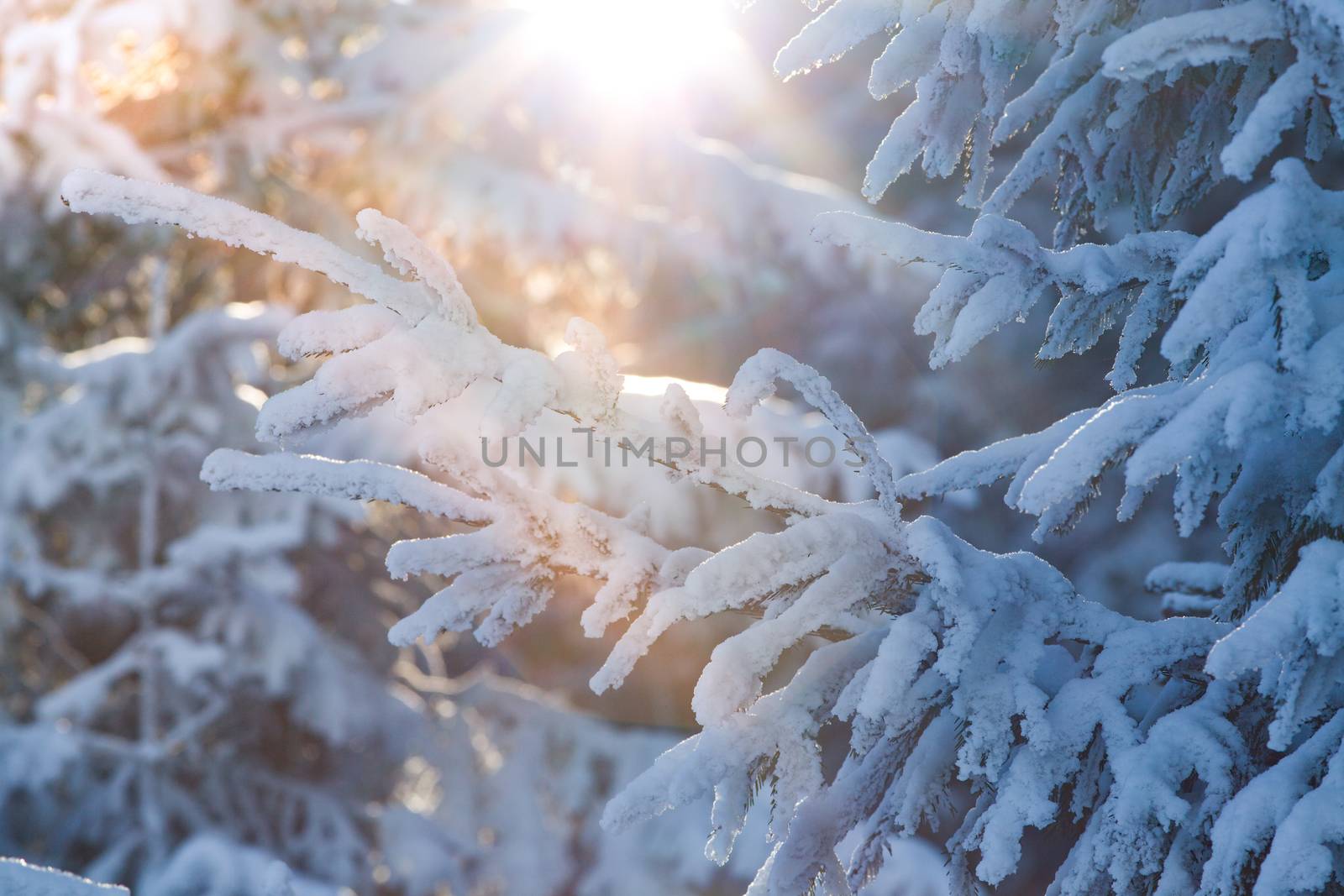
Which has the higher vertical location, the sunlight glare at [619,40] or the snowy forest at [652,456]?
the sunlight glare at [619,40]

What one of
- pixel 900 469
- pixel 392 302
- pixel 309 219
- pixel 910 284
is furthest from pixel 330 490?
pixel 910 284

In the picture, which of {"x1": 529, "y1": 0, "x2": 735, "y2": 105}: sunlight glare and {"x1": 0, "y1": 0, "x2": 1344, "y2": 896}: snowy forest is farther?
{"x1": 529, "y1": 0, "x2": 735, "y2": 105}: sunlight glare

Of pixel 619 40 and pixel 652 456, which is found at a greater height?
pixel 619 40

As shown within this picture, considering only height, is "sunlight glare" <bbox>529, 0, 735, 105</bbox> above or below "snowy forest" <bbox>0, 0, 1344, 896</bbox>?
above

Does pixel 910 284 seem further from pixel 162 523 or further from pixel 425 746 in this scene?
pixel 162 523
